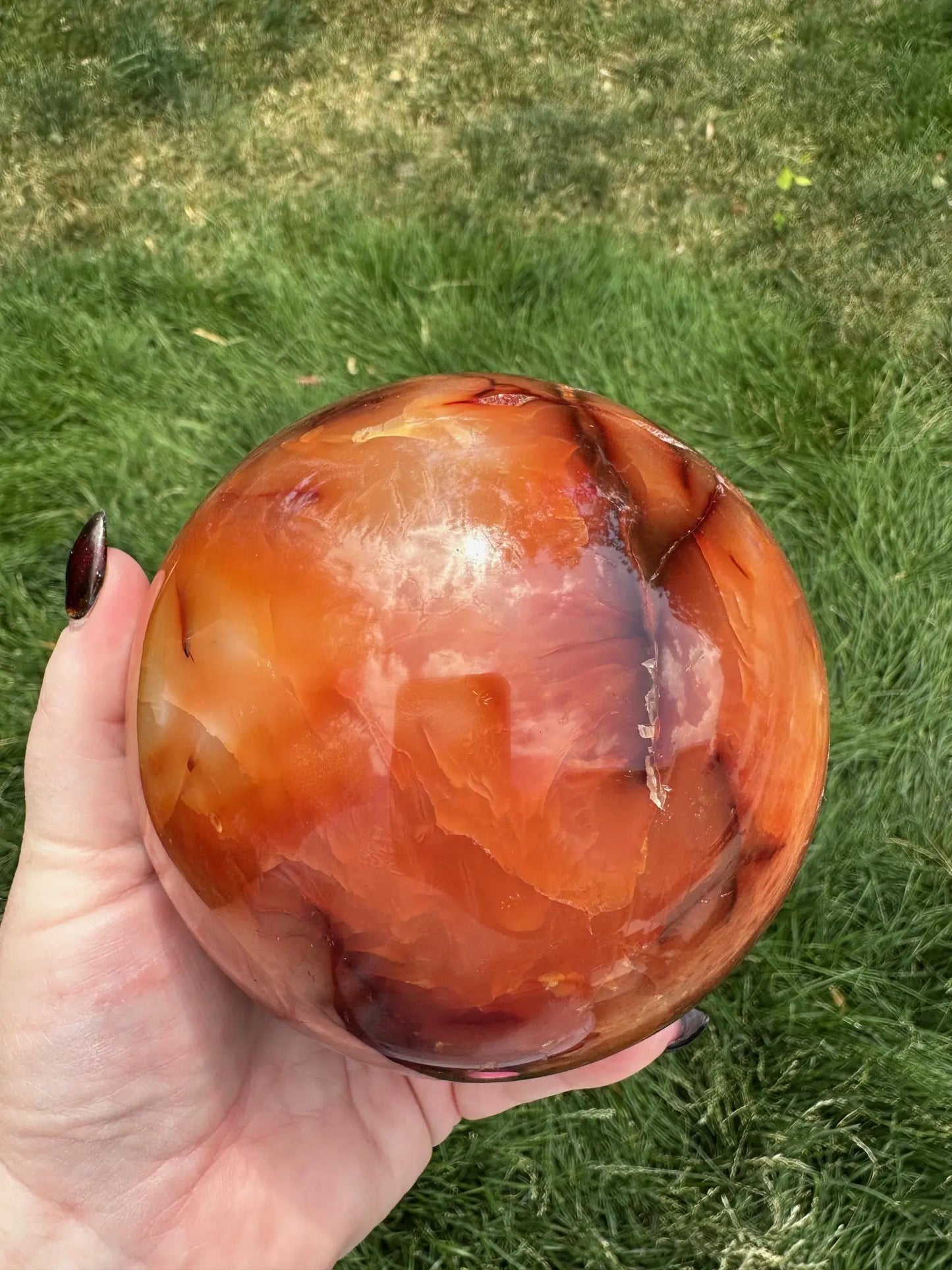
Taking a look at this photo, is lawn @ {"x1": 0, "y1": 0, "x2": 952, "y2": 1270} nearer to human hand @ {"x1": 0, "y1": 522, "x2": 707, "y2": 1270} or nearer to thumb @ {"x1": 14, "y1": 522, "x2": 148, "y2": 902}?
human hand @ {"x1": 0, "y1": 522, "x2": 707, "y2": 1270}

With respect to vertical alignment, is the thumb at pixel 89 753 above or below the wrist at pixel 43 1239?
above

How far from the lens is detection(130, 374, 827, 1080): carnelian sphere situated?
3.07 feet

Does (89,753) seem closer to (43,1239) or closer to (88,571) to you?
(88,571)

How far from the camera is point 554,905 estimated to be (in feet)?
3.13

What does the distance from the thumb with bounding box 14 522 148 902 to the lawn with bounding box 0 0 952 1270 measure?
634 millimetres

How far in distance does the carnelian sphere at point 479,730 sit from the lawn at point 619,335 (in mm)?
944

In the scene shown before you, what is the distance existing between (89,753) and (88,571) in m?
0.24

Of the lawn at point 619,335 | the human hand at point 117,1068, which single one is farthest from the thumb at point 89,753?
the lawn at point 619,335

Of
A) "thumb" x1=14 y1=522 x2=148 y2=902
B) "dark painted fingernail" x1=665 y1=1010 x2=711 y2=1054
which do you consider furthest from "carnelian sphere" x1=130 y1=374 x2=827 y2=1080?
"dark painted fingernail" x1=665 y1=1010 x2=711 y2=1054

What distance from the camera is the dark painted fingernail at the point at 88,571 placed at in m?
1.43

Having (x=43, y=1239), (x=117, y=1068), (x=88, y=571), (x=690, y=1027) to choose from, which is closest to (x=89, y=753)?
(x=88, y=571)

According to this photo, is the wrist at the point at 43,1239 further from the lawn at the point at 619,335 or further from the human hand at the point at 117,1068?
the lawn at the point at 619,335

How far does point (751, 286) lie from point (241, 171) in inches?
48.4

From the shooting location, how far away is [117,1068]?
1449 millimetres
